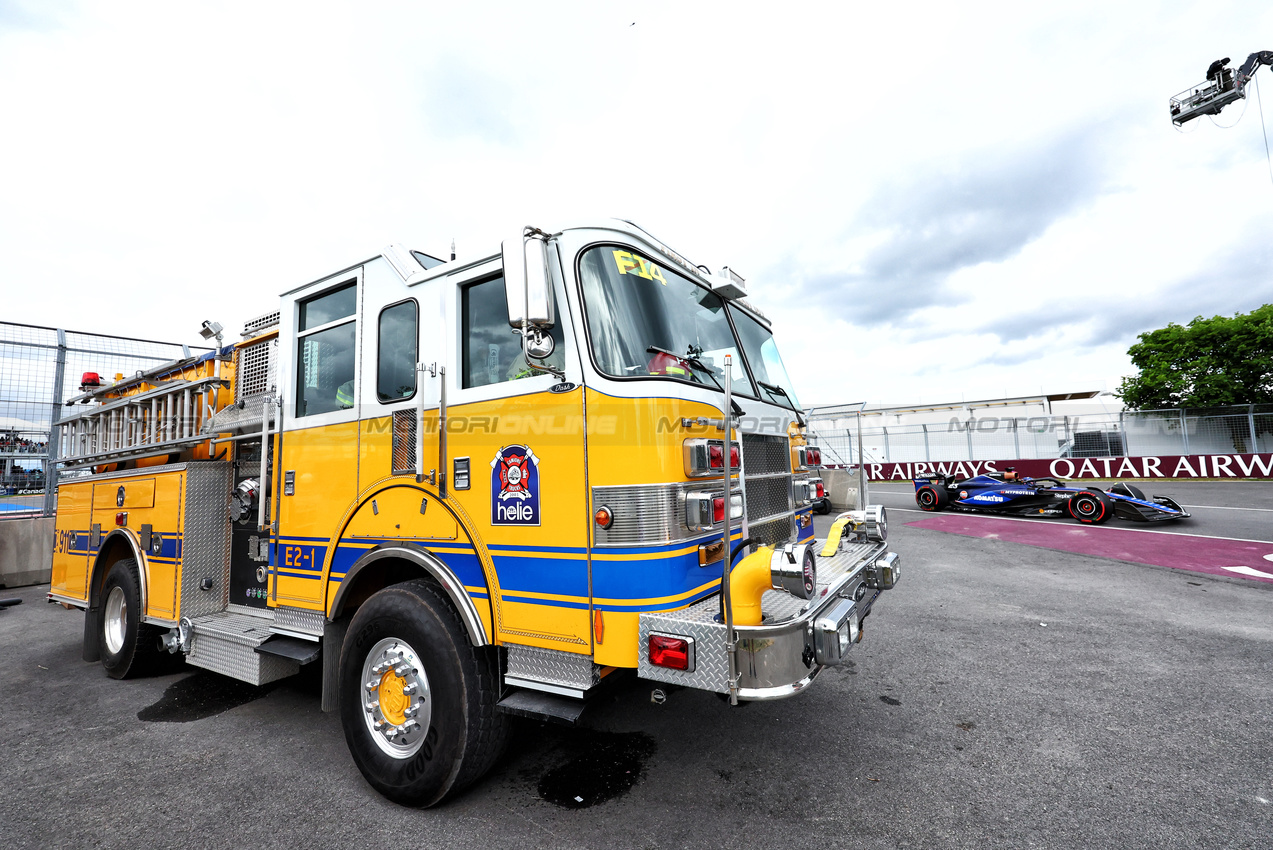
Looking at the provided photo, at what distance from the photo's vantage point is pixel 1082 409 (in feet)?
125

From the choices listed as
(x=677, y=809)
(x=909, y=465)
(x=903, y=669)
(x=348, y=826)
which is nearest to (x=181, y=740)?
(x=348, y=826)

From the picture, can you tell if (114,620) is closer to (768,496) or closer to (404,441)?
(404,441)

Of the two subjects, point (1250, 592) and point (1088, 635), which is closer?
point (1088, 635)

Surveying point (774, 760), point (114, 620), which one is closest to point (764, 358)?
point (774, 760)

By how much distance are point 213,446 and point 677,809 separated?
14.7ft

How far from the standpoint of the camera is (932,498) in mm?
14648

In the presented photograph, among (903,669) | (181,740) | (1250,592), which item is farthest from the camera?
(1250,592)

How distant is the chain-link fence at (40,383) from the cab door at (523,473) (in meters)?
8.57

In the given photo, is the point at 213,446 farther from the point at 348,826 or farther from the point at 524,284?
the point at 524,284

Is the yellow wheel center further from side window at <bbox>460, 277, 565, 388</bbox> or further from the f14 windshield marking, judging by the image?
the f14 windshield marking

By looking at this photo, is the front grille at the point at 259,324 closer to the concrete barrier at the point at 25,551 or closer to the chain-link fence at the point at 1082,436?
the concrete barrier at the point at 25,551

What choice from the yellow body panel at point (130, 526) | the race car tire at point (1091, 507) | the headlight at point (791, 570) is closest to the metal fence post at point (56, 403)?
the yellow body panel at point (130, 526)

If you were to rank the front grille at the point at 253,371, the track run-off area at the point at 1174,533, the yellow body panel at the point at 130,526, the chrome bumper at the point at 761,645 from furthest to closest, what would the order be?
the track run-off area at the point at 1174,533 → the yellow body panel at the point at 130,526 → the front grille at the point at 253,371 → the chrome bumper at the point at 761,645

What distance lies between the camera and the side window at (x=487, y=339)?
3000 mm
